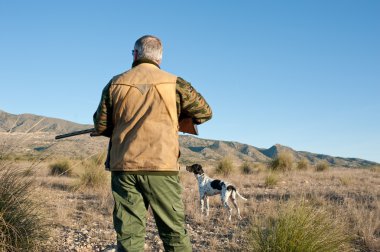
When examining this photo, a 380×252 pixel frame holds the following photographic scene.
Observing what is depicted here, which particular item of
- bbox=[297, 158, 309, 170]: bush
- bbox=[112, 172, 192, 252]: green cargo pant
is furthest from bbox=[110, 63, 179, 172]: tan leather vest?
bbox=[297, 158, 309, 170]: bush

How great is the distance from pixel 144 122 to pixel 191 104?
1.58ft

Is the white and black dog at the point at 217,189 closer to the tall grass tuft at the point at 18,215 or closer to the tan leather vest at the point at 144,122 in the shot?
the tall grass tuft at the point at 18,215

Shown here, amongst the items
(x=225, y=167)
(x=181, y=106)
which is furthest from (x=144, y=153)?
(x=225, y=167)

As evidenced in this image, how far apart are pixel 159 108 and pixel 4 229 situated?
226 cm

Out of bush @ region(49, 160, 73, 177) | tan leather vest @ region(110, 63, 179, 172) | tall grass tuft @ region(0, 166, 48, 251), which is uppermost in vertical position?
tan leather vest @ region(110, 63, 179, 172)

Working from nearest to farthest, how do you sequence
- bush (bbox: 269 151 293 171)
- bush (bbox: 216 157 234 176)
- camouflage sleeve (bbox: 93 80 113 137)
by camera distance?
camouflage sleeve (bbox: 93 80 113 137) < bush (bbox: 216 157 234 176) < bush (bbox: 269 151 293 171)

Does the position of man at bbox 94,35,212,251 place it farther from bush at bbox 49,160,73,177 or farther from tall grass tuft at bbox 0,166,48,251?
bush at bbox 49,160,73,177

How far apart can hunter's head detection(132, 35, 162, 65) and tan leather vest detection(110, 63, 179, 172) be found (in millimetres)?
197

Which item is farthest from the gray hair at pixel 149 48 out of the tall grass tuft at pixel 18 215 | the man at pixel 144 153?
the tall grass tuft at pixel 18 215

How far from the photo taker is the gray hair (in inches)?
136

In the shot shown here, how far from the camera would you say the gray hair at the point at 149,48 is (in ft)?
11.3

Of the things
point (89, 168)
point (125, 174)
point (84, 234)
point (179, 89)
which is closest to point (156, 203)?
point (125, 174)

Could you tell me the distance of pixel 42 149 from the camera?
4.51 metres

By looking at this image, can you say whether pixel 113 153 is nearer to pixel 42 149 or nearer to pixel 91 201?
pixel 42 149
